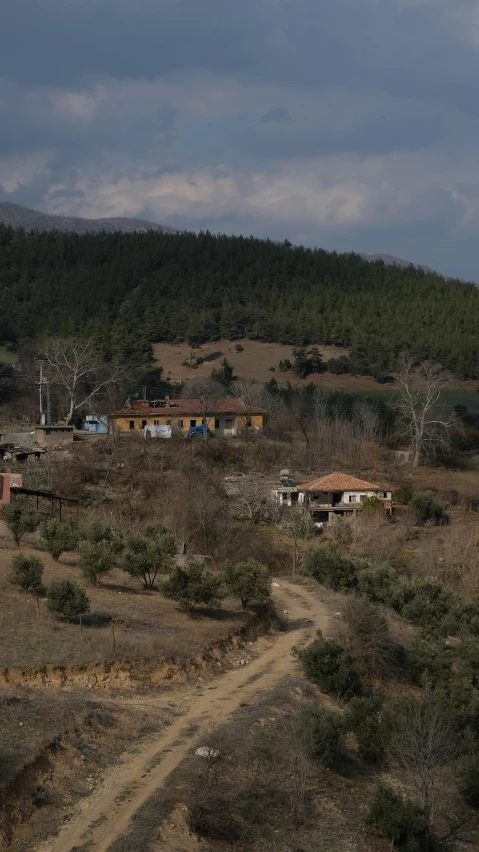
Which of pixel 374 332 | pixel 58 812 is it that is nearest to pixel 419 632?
pixel 58 812

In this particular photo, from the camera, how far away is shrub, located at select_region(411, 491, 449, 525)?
46688 mm

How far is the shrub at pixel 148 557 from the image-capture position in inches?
1111

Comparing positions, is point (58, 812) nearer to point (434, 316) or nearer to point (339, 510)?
point (339, 510)

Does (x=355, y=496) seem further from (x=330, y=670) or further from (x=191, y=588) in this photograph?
(x=330, y=670)

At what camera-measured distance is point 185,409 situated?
210ft

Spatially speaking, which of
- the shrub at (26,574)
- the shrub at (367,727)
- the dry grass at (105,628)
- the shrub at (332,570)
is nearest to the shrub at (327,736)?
the shrub at (367,727)

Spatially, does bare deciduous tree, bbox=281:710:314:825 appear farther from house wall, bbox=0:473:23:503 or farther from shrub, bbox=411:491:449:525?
shrub, bbox=411:491:449:525

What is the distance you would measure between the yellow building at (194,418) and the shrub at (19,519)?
26.6m

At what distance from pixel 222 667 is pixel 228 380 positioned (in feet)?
208

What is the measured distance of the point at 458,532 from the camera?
139 feet

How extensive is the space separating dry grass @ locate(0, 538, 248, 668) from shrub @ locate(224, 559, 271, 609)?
1.84 ft

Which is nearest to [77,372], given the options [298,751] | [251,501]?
[251,501]

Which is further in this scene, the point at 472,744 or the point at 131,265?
the point at 131,265

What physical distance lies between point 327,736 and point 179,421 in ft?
149
